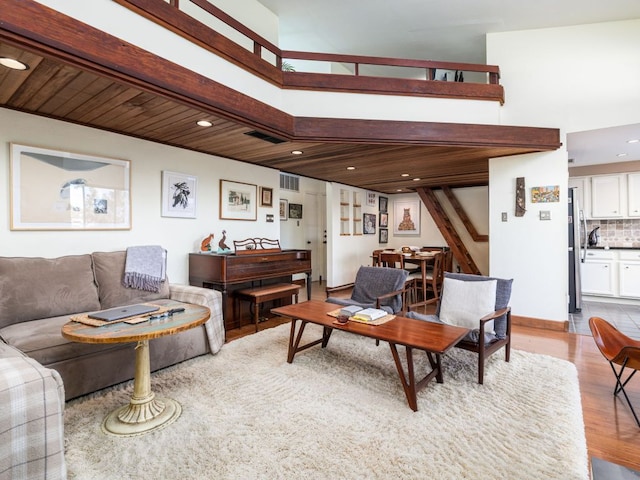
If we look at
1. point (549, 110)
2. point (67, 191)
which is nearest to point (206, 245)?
point (67, 191)

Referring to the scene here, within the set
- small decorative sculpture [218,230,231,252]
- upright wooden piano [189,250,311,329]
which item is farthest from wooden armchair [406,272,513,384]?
small decorative sculpture [218,230,231,252]

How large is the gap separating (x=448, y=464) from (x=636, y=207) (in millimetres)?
6203

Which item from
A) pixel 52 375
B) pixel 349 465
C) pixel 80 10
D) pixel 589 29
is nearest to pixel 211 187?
pixel 80 10

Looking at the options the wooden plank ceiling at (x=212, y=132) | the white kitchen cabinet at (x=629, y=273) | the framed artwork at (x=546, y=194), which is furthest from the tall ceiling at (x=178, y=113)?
the white kitchen cabinet at (x=629, y=273)

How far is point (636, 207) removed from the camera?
5.29 meters

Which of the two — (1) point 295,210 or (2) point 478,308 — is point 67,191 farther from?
(1) point 295,210

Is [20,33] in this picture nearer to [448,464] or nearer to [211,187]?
[211,187]

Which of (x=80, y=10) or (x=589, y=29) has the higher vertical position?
(x=589, y=29)

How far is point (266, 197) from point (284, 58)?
6.75 feet

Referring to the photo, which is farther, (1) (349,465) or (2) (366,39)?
(2) (366,39)

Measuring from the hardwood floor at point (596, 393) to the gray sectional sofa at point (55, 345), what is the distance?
0.90 metres

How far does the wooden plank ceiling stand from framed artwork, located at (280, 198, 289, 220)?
1.34 meters

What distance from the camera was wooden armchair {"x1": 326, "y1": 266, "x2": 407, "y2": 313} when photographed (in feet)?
11.6

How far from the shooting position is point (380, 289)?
372 centimetres
